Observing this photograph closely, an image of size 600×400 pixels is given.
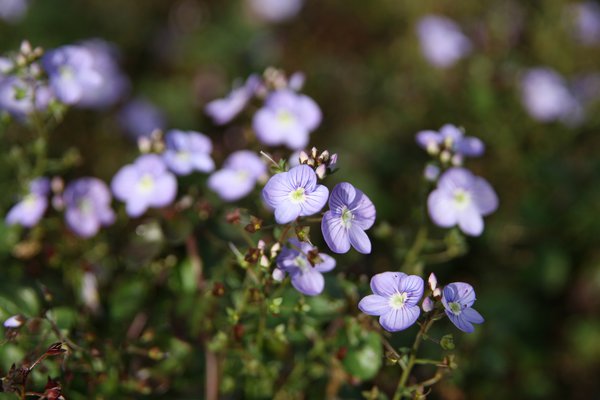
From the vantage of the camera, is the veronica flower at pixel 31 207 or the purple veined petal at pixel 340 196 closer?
the purple veined petal at pixel 340 196

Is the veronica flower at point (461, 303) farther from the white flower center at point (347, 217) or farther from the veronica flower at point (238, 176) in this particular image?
the veronica flower at point (238, 176)

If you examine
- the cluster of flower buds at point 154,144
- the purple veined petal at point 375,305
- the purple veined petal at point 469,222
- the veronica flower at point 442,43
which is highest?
the cluster of flower buds at point 154,144

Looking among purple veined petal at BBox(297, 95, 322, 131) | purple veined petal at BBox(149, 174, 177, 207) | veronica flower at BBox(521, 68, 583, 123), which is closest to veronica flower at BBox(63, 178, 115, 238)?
purple veined petal at BBox(149, 174, 177, 207)

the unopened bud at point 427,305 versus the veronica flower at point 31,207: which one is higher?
the unopened bud at point 427,305

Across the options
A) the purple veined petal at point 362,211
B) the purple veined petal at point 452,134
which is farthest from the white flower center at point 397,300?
the purple veined petal at point 452,134

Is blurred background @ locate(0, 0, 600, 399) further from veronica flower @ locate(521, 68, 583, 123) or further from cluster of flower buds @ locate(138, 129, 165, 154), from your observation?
cluster of flower buds @ locate(138, 129, 165, 154)

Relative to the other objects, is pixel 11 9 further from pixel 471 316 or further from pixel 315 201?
pixel 471 316
